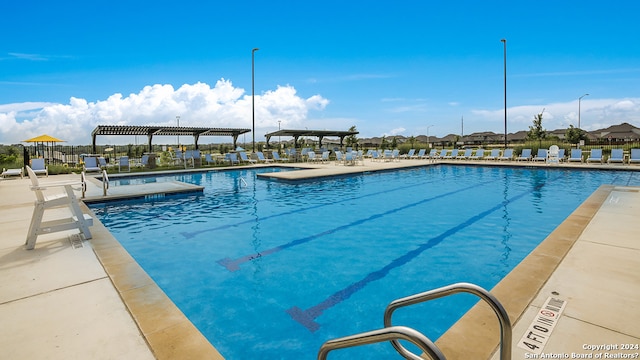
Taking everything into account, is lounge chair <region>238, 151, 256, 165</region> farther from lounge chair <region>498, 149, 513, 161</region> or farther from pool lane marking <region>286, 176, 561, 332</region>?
pool lane marking <region>286, 176, 561, 332</region>

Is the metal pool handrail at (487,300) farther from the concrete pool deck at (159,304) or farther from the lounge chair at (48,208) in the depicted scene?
the lounge chair at (48,208)

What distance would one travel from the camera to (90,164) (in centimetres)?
1571

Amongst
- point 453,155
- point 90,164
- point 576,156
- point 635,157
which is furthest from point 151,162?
point 635,157

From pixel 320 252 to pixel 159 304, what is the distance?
8.76 ft

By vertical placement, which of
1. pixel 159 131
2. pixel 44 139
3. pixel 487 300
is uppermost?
pixel 159 131

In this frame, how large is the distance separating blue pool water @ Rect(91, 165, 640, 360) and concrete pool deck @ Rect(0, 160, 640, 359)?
20.4 inches

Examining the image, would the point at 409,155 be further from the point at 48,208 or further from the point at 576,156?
the point at 48,208

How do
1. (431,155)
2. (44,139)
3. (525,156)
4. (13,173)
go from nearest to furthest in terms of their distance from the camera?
(13,173) → (44,139) → (525,156) → (431,155)

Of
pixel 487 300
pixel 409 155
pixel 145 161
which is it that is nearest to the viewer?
pixel 487 300

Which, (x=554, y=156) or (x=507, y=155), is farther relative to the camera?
(x=507, y=155)

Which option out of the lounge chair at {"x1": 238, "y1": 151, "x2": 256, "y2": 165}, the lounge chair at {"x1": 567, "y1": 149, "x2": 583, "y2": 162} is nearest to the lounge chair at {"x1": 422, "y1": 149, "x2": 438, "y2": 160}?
the lounge chair at {"x1": 567, "y1": 149, "x2": 583, "y2": 162}

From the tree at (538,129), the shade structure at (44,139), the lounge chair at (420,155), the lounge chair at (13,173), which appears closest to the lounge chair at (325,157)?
the lounge chair at (420,155)

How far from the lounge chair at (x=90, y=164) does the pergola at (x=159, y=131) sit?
76.5 inches

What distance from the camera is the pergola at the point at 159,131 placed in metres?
17.7
